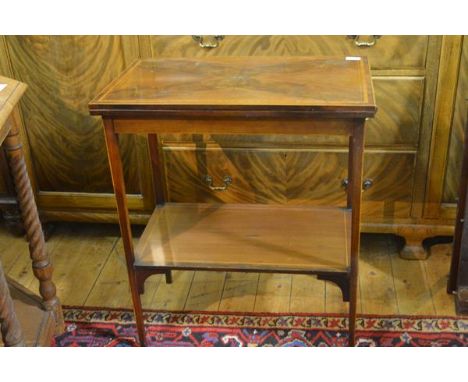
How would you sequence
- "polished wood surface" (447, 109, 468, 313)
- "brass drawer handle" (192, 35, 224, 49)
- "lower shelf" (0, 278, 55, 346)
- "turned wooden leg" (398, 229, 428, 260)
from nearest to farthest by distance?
"lower shelf" (0, 278, 55, 346) < "polished wood surface" (447, 109, 468, 313) < "brass drawer handle" (192, 35, 224, 49) < "turned wooden leg" (398, 229, 428, 260)

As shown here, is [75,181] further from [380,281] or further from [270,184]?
[380,281]

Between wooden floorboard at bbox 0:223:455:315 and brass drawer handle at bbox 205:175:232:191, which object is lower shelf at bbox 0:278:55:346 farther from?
brass drawer handle at bbox 205:175:232:191

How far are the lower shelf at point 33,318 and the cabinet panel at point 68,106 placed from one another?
53 centimetres

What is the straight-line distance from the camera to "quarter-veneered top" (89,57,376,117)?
4.67 ft

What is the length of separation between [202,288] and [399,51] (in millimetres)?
977

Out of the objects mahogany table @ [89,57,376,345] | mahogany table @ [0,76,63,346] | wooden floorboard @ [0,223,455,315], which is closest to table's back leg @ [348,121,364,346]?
mahogany table @ [89,57,376,345]

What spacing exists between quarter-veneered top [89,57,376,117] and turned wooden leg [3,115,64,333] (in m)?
0.26

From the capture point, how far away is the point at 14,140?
158 cm

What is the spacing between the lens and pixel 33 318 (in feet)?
5.71

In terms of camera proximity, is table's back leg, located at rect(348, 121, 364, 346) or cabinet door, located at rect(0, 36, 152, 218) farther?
cabinet door, located at rect(0, 36, 152, 218)

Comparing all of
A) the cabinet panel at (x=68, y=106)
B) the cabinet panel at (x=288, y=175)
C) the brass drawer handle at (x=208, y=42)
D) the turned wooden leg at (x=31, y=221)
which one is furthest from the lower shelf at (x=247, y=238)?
the brass drawer handle at (x=208, y=42)

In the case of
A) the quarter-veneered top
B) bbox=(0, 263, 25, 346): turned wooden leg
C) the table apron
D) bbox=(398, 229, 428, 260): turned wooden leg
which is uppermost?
the quarter-veneered top

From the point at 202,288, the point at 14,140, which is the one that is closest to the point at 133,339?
the point at 202,288
